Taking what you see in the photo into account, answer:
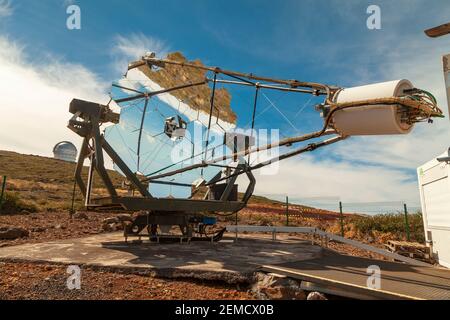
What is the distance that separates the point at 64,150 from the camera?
234 ft

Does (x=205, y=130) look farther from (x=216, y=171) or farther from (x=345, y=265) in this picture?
(x=345, y=265)

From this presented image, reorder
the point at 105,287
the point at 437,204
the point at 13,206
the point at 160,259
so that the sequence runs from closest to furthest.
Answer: the point at 105,287 → the point at 160,259 → the point at 437,204 → the point at 13,206

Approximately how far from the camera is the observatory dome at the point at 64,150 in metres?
71.3

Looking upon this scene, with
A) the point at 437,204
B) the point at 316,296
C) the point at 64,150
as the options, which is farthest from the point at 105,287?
the point at 64,150

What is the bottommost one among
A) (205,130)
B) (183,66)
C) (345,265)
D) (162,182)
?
(345,265)

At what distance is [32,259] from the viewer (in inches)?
274

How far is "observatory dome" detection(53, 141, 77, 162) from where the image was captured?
71.3 metres

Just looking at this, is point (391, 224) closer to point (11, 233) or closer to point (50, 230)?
point (50, 230)

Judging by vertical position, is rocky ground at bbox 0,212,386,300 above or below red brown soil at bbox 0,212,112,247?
below

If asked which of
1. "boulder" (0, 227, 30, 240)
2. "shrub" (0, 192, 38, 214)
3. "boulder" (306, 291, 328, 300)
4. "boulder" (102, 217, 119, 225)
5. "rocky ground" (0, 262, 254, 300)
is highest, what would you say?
"shrub" (0, 192, 38, 214)

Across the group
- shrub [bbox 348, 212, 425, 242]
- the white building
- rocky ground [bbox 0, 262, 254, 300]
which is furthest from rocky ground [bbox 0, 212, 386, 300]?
shrub [bbox 348, 212, 425, 242]

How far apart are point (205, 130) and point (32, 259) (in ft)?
22.4

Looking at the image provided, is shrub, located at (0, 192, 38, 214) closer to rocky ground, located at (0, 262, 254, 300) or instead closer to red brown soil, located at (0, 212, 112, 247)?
red brown soil, located at (0, 212, 112, 247)

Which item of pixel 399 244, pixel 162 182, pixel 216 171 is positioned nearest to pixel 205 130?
pixel 216 171
